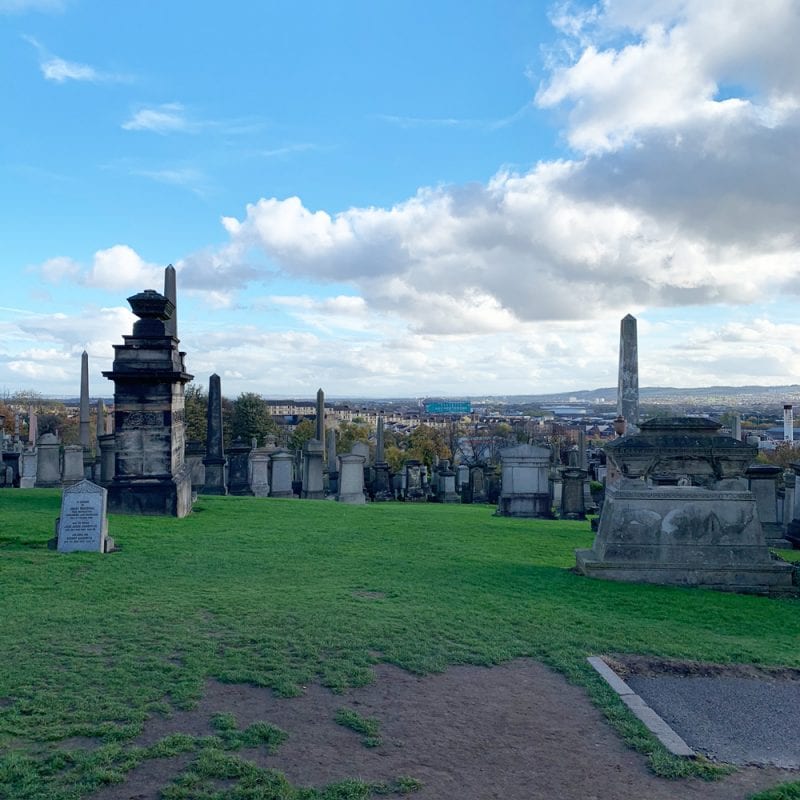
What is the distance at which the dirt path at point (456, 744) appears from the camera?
3.56 meters

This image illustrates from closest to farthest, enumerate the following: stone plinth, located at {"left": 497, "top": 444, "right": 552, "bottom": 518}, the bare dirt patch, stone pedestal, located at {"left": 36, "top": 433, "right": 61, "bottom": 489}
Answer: the bare dirt patch, stone plinth, located at {"left": 497, "top": 444, "right": 552, "bottom": 518}, stone pedestal, located at {"left": 36, "top": 433, "right": 61, "bottom": 489}

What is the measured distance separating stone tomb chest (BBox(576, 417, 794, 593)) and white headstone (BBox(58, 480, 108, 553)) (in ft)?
20.5

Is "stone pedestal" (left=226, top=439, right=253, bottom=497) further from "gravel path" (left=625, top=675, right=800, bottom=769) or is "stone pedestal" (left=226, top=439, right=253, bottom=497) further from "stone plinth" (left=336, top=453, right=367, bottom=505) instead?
"gravel path" (left=625, top=675, right=800, bottom=769)

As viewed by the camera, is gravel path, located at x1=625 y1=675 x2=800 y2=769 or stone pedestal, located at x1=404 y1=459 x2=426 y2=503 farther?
stone pedestal, located at x1=404 y1=459 x2=426 y2=503

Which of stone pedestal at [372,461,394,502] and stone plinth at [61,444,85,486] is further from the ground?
stone plinth at [61,444,85,486]

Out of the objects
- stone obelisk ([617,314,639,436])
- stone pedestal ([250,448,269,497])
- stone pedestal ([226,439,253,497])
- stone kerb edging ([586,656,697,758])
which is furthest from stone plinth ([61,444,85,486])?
stone kerb edging ([586,656,697,758])

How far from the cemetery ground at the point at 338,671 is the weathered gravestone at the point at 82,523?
0.88 ft

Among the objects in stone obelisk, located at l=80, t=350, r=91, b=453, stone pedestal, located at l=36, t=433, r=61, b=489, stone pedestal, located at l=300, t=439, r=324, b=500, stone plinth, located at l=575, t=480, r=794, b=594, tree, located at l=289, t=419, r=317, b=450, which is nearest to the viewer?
stone plinth, located at l=575, t=480, r=794, b=594

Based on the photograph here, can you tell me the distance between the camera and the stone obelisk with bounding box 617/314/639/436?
1838cm

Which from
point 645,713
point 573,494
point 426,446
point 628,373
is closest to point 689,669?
point 645,713

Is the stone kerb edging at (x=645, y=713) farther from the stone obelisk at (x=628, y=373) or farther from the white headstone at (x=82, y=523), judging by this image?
the stone obelisk at (x=628, y=373)

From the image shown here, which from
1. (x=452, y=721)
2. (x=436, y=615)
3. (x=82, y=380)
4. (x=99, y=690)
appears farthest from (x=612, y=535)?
(x=82, y=380)

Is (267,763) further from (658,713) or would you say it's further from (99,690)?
(658,713)

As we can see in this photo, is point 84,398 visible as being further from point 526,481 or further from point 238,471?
point 526,481
